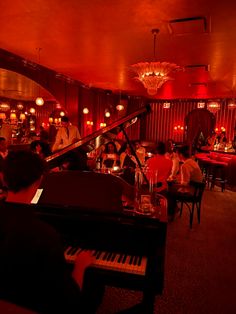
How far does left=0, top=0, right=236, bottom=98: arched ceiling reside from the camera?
3.28 m

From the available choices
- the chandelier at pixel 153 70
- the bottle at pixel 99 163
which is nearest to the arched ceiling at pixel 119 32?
the chandelier at pixel 153 70

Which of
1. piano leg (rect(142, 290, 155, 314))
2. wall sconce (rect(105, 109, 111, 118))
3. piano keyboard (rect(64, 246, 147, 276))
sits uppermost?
wall sconce (rect(105, 109, 111, 118))

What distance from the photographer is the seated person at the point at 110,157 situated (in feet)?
20.2

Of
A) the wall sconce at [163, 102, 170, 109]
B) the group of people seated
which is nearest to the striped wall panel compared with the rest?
the wall sconce at [163, 102, 170, 109]

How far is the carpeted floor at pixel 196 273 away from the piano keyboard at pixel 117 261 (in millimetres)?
879

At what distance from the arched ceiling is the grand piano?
2.53 meters

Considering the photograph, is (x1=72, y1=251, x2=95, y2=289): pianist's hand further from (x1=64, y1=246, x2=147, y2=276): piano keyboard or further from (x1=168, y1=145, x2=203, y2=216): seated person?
(x1=168, y1=145, x2=203, y2=216): seated person

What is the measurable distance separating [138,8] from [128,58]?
2.50 metres

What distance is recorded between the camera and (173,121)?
46.6 ft

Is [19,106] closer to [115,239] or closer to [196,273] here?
[196,273]

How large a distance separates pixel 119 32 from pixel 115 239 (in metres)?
3.47

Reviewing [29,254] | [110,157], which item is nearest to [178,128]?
[110,157]

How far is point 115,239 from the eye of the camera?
1944mm

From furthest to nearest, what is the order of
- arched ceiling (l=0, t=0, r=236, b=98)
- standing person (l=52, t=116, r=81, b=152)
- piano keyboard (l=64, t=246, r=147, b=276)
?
1. standing person (l=52, t=116, r=81, b=152)
2. arched ceiling (l=0, t=0, r=236, b=98)
3. piano keyboard (l=64, t=246, r=147, b=276)
